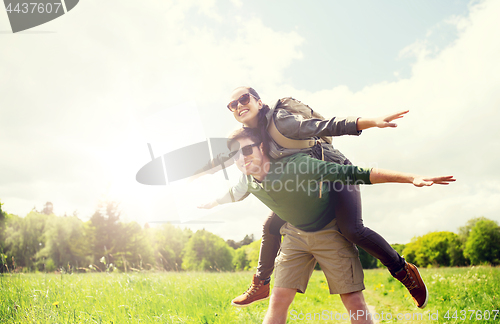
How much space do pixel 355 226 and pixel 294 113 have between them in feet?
3.75

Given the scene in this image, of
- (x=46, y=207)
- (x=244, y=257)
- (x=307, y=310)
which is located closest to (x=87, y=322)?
(x=307, y=310)

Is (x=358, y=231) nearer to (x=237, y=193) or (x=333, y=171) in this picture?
(x=333, y=171)

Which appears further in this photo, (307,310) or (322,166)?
(307,310)

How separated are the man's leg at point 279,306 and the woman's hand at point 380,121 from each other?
63.5 inches

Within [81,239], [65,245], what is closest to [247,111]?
[81,239]

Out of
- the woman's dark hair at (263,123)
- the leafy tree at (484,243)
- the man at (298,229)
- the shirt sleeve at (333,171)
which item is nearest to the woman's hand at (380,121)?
the shirt sleeve at (333,171)

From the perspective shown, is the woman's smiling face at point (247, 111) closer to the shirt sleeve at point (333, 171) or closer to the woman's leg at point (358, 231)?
the shirt sleeve at point (333, 171)

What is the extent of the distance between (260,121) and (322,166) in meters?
0.87

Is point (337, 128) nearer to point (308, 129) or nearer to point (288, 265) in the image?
point (308, 129)

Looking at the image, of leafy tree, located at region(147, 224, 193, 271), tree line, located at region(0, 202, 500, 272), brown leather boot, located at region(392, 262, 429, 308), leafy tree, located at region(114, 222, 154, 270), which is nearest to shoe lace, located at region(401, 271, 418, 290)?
brown leather boot, located at region(392, 262, 429, 308)

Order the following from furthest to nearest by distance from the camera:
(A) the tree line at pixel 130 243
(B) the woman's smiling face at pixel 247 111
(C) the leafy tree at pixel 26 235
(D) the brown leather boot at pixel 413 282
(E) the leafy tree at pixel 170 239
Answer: (E) the leafy tree at pixel 170 239 < (A) the tree line at pixel 130 243 < (C) the leafy tree at pixel 26 235 < (B) the woman's smiling face at pixel 247 111 < (D) the brown leather boot at pixel 413 282

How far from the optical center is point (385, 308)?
240 inches

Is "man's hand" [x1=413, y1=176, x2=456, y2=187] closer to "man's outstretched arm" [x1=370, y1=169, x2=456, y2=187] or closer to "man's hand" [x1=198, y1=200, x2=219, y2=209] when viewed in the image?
"man's outstretched arm" [x1=370, y1=169, x2=456, y2=187]

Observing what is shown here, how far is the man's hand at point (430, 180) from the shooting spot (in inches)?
71.1
